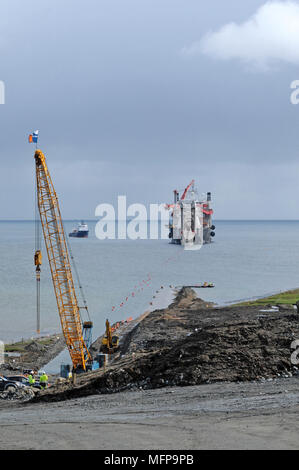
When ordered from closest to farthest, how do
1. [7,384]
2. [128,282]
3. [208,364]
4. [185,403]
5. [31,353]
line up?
[185,403]
[208,364]
[7,384]
[31,353]
[128,282]

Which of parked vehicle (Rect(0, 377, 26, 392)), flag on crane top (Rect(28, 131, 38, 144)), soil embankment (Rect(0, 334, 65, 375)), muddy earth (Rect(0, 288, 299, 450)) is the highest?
flag on crane top (Rect(28, 131, 38, 144))

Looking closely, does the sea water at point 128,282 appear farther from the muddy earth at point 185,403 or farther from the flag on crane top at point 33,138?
the muddy earth at point 185,403

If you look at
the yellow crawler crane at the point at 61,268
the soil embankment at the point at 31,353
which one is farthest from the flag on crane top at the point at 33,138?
the soil embankment at the point at 31,353

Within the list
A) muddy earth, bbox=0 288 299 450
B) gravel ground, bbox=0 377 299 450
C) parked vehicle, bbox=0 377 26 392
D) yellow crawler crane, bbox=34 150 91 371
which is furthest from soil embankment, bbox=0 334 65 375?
gravel ground, bbox=0 377 299 450

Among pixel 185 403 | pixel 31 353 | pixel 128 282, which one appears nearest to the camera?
pixel 185 403

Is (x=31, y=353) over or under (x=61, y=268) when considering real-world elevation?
under

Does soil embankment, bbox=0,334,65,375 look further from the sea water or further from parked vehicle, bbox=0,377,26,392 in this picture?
parked vehicle, bbox=0,377,26,392

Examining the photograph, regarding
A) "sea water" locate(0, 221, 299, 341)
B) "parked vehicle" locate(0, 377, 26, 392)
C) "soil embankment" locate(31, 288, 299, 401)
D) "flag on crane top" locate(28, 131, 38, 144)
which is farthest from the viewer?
"sea water" locate(0, 221, 299, 341)

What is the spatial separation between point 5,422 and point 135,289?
245 feet

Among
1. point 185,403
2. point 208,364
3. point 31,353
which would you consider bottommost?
point 31,353

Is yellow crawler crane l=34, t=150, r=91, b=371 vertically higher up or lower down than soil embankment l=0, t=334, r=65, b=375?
higher up

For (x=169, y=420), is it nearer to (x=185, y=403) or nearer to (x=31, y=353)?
(x=185, y=403)

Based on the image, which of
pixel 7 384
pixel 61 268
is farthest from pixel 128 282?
pixel 7 384

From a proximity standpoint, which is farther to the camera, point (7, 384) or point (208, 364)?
point (7, 384)
